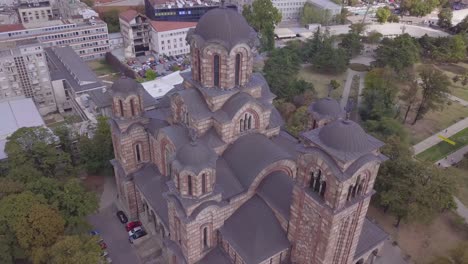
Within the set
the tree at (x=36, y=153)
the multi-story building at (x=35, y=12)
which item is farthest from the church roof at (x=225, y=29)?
the multi-story building at (x=35, y=12)

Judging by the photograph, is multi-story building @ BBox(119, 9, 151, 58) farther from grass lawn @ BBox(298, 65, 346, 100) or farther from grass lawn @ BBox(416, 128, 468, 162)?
grass lawn @ BBox(416, 128, 468, 162)

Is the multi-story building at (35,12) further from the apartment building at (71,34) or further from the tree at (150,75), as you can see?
the tree at (150,75)

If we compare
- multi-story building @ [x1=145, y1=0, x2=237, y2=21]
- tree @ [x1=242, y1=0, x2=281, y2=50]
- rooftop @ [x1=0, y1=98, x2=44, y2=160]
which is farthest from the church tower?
tree @ [x1=242, y1=0, x2=281, y2=50]

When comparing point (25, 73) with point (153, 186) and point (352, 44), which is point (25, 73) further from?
point (352, 44)

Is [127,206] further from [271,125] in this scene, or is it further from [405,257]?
[405,257]

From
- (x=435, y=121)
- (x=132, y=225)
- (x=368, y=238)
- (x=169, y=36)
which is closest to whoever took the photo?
(x=368, y=238)

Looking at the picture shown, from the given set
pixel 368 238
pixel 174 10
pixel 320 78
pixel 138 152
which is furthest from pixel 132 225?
pixel 174 10
